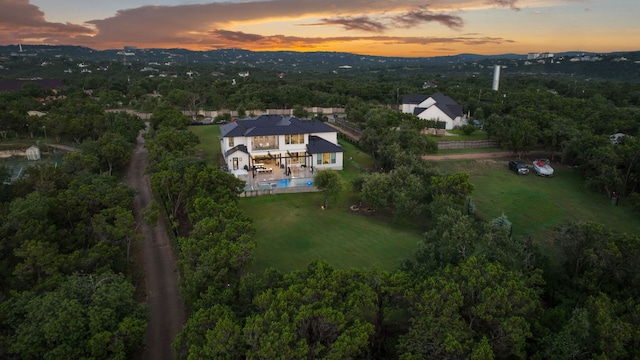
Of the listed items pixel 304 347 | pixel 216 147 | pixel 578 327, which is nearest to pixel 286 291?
pixel 304 347

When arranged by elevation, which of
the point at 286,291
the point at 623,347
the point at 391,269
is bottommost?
the point at 391,269

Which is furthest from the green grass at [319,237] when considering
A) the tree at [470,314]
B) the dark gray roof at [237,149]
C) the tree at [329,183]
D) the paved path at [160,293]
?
the dark gray roof at [237,149]

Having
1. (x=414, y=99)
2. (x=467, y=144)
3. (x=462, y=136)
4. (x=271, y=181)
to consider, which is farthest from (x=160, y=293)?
(x=414, y=99)

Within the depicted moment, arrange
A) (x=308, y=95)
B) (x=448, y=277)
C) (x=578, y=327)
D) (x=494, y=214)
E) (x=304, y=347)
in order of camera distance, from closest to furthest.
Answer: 1. (x=304, y=347)
2. (x=578, y=327)
3. (x=448, y=277)
4. (x=494, y=214)
5. (x=308, y=95)

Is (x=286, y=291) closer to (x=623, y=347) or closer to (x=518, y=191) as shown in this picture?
(x=623, y=347)

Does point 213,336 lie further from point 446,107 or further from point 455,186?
point 446,107

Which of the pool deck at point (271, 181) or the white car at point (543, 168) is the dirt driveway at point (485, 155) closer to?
the white car at point (543, 168)
